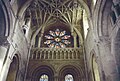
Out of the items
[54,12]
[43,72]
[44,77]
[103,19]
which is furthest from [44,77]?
[103,19]

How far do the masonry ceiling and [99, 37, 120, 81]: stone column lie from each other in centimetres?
555

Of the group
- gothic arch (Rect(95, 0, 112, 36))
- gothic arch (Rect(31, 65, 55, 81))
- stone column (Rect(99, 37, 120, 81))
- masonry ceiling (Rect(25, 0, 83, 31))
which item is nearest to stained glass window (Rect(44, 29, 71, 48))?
masonry ceiling (Rect(25, 0, 83, 31))

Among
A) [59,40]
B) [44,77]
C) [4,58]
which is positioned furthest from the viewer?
[59,40]

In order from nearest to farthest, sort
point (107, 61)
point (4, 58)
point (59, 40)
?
point (107, 61) → point (4, 58) → point (59, 40)

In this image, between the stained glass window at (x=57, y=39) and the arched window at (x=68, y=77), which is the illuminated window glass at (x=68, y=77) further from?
the stained glass window at (x=57, y=39)

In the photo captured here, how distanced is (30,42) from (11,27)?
478 centimetres

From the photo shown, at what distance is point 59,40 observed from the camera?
1484 centimetres

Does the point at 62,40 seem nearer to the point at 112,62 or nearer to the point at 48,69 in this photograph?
the point at 48,69

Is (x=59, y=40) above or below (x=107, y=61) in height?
above

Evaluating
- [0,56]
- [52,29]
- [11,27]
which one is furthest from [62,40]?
[0,56]

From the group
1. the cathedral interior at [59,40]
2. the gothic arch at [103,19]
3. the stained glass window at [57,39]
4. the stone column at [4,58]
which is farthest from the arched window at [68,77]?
the stone column at [4,58]

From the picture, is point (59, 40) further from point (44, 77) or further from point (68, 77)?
point (44, 77)

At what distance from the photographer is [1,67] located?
7.48 meters

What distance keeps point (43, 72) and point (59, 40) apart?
419 cm
